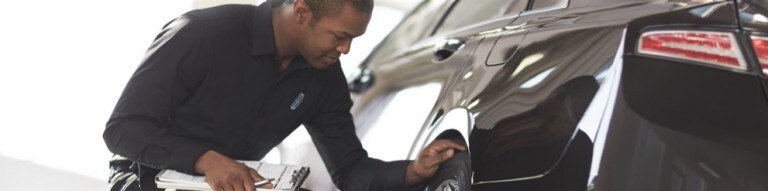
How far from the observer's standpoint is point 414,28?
3.67 meters

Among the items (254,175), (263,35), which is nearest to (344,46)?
(263,35)

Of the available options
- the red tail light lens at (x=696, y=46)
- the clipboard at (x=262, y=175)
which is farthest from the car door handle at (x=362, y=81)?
the red tail light lens at (x=696, y=46)

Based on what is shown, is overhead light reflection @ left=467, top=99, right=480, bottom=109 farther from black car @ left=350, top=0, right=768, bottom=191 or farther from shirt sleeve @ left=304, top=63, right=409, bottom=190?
shirt sleeve @ left=304, top=63, right=409, bottom=190

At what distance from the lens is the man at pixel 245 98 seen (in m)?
2.48

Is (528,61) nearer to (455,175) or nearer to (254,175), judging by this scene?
(455,175)

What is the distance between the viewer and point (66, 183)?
4.90 meters

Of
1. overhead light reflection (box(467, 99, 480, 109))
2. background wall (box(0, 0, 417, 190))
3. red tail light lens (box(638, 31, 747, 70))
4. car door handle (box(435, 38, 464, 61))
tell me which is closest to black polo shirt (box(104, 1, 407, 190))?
car door handle (box(435, 38, 464, 61))

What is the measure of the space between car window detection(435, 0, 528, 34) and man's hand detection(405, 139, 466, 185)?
41 cm

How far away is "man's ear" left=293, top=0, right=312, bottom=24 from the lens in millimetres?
2623

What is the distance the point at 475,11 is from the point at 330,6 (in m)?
0.71

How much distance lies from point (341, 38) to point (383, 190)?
0.42 meters

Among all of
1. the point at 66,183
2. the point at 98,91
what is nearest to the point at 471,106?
the point at 66,183

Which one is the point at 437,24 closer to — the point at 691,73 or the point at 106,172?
the point at 691,73

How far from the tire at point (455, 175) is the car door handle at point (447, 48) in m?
0.34
